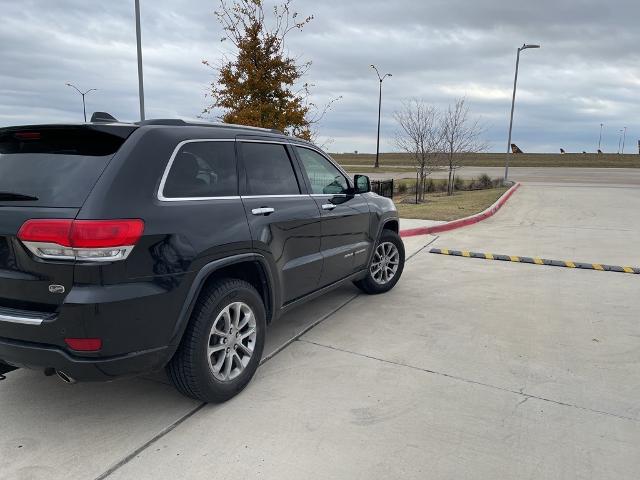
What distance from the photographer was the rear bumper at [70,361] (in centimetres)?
255

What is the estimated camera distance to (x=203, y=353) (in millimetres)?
3002

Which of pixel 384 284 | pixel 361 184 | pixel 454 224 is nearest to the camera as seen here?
pixel 361 184

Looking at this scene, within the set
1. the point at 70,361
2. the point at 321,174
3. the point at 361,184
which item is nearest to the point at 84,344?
the point at 70,361

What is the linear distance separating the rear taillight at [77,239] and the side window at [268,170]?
1168mm

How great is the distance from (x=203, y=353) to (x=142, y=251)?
781 mm

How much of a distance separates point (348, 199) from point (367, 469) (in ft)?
9.04

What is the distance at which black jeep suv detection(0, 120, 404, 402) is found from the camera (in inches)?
98.8

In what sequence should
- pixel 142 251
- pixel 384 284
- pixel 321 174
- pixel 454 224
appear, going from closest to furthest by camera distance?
pixel 142 251 → pixel 321 174 → pixel 384 284 → pixel 454 224

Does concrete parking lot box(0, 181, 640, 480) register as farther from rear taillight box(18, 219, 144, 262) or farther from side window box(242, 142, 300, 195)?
side window box(242, 142, 300, 195)

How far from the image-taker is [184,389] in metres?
3.08

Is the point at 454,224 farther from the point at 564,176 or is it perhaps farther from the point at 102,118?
the point at 564,176

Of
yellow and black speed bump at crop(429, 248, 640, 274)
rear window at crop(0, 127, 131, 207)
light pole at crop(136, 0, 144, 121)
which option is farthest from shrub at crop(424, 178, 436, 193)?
rear window at crop(0, 127, 131, 207)

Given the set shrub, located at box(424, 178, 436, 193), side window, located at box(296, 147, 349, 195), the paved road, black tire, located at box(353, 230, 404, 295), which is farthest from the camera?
the paved road

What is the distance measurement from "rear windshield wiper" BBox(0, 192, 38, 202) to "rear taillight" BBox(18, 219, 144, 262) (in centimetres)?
20
